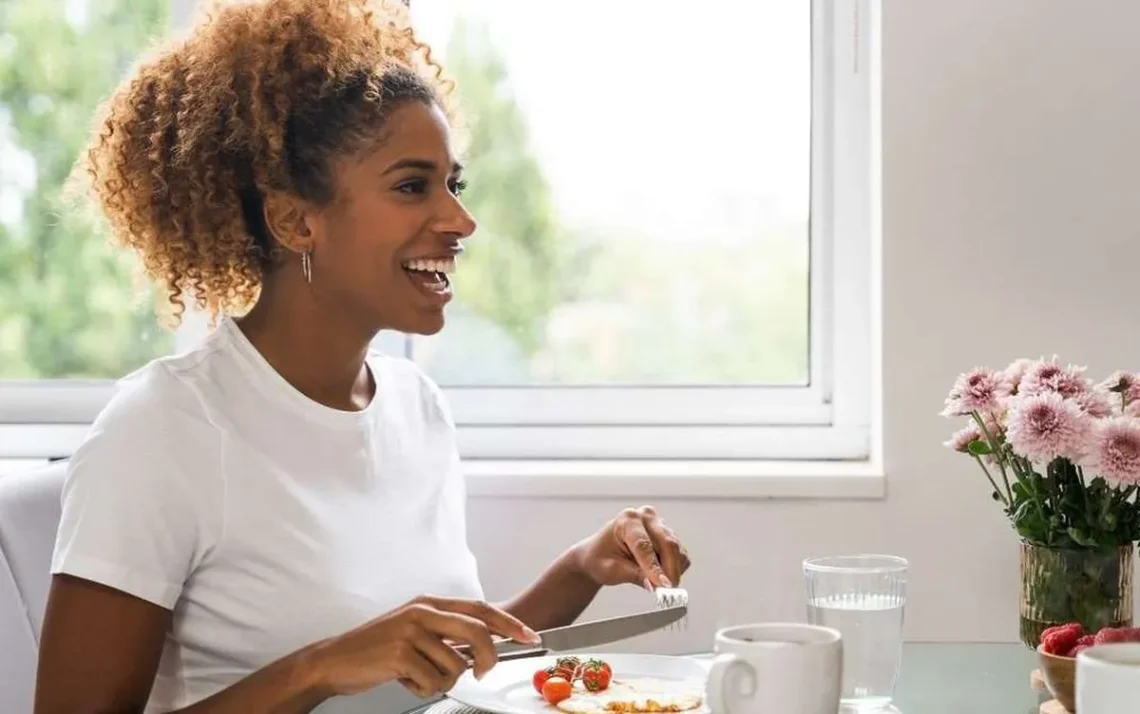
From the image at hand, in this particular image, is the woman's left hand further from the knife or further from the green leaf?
the green leaf

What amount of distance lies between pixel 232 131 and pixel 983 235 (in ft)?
3.18

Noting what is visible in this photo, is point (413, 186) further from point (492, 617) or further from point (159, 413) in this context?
point (492, 617)

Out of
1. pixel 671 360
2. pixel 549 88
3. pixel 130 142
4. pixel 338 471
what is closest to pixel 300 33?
pixel 130 142

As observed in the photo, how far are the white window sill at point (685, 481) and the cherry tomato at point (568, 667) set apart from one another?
67cm

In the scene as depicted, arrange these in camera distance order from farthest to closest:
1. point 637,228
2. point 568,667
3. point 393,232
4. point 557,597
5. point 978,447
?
1. point 637,228
2. point 557,597
3. point 393,232
4. point 978,447
5. point 568,667

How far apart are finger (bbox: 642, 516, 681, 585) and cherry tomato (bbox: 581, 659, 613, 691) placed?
19cm

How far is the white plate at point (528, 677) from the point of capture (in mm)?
1180

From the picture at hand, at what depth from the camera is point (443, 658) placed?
112 cm

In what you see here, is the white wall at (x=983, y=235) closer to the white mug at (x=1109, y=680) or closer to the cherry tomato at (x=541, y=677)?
the cherry tomato at (x=541, y=677)

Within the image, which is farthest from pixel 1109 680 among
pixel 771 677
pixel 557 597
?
pixel 557 597

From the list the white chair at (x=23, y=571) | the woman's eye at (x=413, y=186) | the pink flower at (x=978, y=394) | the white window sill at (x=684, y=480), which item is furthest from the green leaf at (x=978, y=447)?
the white chair at (x=23, y=571)

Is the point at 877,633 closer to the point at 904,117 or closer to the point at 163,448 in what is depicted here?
the point at 163,448

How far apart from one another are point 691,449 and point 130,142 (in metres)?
0.94

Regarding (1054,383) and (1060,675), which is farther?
(1054,383)
